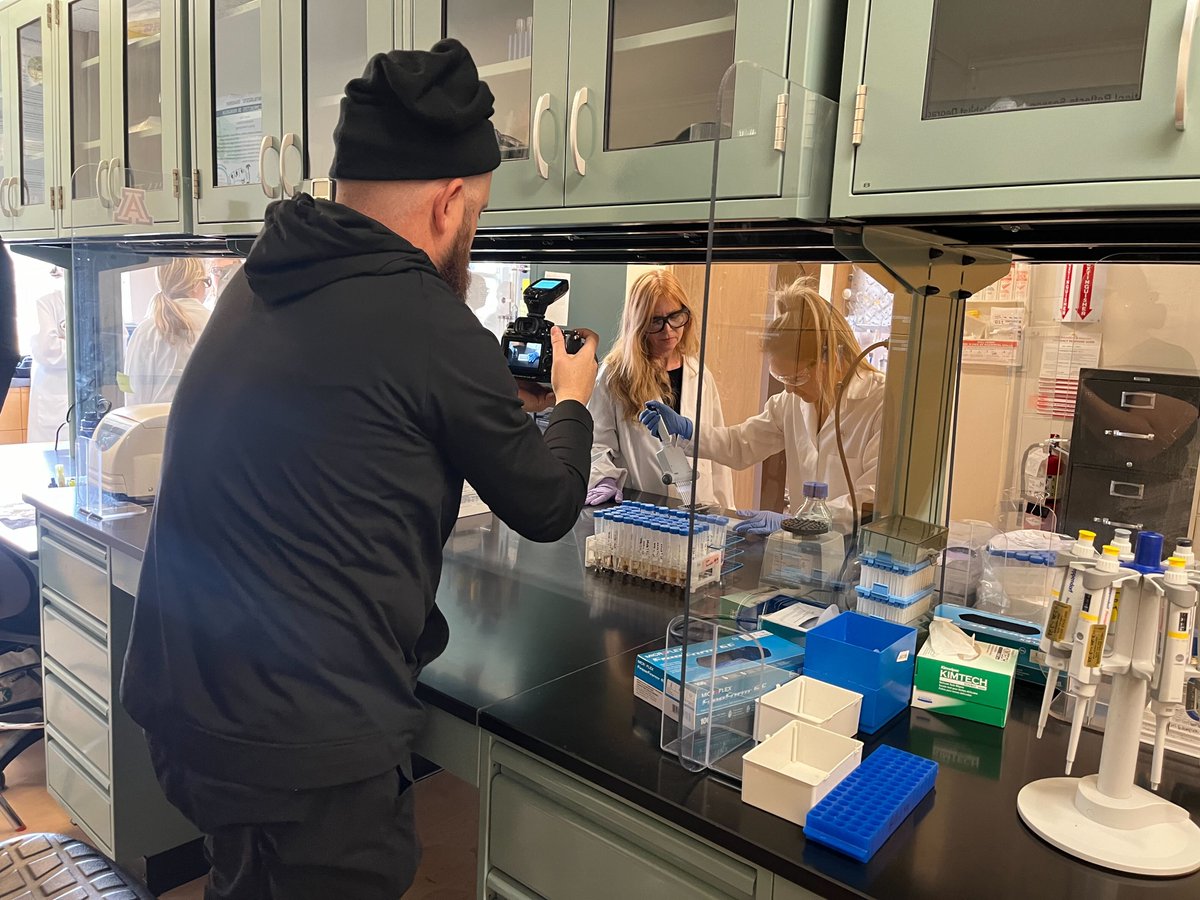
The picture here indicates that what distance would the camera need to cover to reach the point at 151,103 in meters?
2.33

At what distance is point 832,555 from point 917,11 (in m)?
0.84

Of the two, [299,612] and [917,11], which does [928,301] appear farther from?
[299,612]

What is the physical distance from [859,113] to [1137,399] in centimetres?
68

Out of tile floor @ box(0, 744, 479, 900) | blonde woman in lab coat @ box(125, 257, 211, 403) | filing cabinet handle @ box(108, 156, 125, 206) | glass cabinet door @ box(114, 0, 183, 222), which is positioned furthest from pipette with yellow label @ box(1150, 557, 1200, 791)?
blonde woman in lab coat @ box(125, 257, 211, 403)

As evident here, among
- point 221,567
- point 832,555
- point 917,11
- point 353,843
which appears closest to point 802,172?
point 917,11

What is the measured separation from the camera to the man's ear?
3.83 ft

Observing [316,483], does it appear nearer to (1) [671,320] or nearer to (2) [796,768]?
(2) [796,768]

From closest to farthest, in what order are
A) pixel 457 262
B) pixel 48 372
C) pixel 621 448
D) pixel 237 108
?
1. pixel 457 262
2. pixel 237 108
3. pixel 621 448
4. pixel 48 372

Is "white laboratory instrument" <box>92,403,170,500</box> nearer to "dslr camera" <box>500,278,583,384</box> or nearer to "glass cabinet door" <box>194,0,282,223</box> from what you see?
"glass cabinet door" <box>194,0,282,223</box>

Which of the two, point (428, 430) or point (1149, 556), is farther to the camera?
point (428, 430)

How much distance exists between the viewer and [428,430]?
1.07 m

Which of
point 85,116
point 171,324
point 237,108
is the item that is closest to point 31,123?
point 85,116

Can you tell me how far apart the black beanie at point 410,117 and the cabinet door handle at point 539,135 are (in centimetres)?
Result: 33

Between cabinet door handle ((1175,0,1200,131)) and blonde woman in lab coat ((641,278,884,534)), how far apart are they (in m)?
0.62
